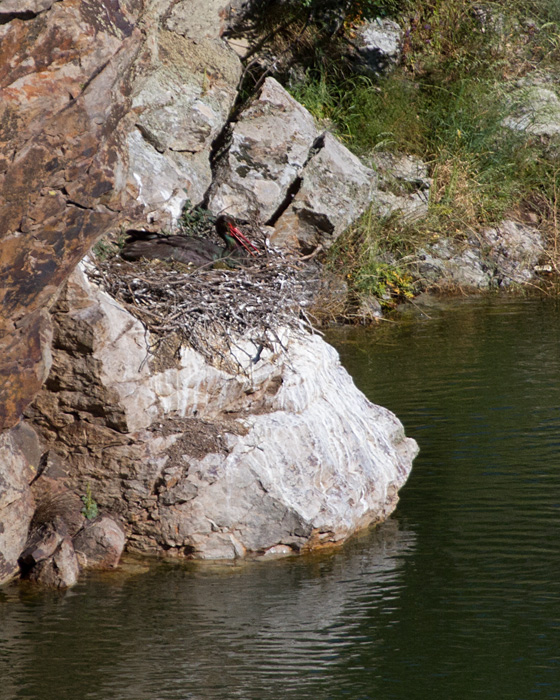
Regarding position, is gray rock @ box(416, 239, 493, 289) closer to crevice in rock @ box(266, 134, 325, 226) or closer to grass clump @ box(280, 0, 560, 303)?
grass clump @ box(280, 0, 560, 303)

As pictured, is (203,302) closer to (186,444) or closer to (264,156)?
(186,444)

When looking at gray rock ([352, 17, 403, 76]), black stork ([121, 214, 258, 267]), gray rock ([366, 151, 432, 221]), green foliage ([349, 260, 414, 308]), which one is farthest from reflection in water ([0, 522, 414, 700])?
gray rock ([352, 17, 403, 76])

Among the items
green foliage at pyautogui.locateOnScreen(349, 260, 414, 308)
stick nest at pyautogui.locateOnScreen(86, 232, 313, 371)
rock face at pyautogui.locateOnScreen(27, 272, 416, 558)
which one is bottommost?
rock face at pyautogui.locateOnScreen(27, 272, 416, 558)

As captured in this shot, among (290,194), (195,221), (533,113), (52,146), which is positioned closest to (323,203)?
(290,194)

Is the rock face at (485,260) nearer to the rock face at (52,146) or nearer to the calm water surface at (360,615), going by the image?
the calm water surface at (360,615)

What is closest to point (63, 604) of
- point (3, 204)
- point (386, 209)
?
point (3, 204)

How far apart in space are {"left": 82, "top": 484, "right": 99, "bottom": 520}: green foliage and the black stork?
143 centimetres

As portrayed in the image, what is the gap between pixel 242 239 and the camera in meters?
6.53

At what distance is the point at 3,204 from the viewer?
13.7ft

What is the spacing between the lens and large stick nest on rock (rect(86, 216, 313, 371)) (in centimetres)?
551

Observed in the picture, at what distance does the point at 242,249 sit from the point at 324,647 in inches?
111

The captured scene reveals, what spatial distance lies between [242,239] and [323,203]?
17.7 feet

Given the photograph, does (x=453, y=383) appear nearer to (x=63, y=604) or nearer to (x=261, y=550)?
(x=261, y=550)

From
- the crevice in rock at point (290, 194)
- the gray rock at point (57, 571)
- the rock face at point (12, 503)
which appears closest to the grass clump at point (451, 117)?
the crevice in rock at point (290, 194)
